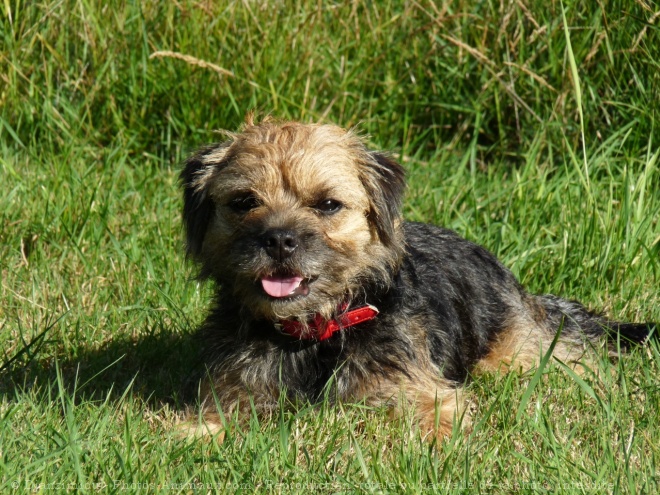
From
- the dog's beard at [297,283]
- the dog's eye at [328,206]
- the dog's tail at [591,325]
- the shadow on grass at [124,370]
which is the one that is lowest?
the shadow on grass at [124,370]

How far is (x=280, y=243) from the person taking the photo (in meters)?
3.50

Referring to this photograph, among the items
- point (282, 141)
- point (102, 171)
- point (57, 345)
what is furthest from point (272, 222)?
point (102, 171)

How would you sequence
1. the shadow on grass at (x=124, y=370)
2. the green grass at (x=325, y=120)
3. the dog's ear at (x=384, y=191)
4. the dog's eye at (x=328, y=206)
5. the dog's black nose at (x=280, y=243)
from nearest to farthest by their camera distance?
the green grass at (x=325, y=120)
the dog's black nose at (x=280, y=243)
the dog's eye at (x=328, y=206)
the dog's ear at (x=384, y=191)
the shadow on grass at (x=124, y=370)

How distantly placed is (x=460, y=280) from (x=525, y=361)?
50 cm

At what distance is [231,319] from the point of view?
398 centimetres

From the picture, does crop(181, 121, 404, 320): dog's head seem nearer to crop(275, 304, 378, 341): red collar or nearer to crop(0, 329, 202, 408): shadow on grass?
crop(275, 304, 378, 341): red collar

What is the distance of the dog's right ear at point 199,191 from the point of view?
13.0 ft

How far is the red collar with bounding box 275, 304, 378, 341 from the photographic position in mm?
3811

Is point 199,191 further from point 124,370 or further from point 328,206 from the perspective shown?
point 124,370

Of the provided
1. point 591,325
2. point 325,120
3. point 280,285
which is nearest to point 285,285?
point 280,285

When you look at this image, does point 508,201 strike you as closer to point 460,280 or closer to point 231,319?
point 460,280

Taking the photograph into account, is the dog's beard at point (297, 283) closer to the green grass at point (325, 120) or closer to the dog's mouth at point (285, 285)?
the dog's mouth at point (285, 285)

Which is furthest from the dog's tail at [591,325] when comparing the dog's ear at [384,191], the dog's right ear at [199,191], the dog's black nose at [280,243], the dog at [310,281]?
the dog's right ear at [199,191]

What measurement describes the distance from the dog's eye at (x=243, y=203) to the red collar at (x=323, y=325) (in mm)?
494
